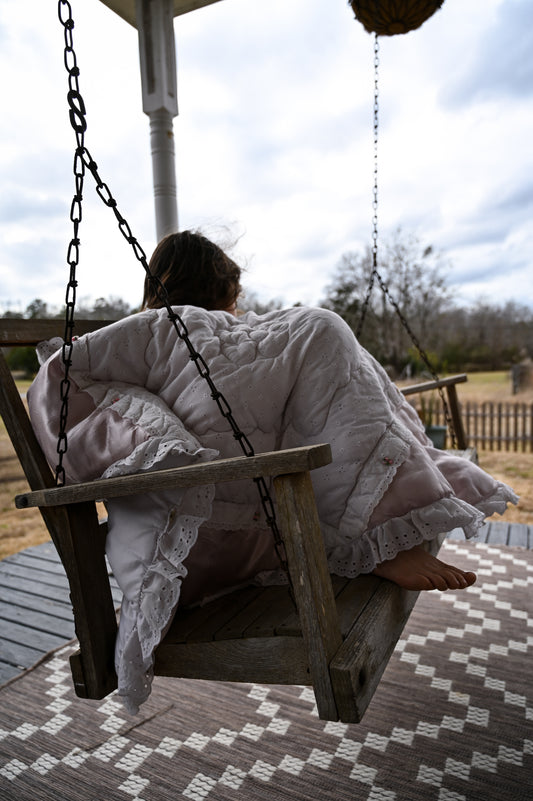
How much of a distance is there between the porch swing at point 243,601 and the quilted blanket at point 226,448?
0.17 ft

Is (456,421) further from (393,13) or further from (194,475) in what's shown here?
(194,475)

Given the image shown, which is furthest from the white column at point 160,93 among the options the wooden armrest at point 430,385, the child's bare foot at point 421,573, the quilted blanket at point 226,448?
the child's bare foot at point 421,573

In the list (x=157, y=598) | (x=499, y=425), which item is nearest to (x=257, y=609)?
(x=157, y=598)

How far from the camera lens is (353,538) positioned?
3.83 feet

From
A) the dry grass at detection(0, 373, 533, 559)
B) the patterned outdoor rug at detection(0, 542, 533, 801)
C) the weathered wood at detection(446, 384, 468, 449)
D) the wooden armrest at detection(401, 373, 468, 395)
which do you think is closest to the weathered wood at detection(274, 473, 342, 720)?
the patterned outdoor rug at detection(0, 542, 533, 801)

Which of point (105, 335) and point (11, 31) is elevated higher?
point (11, 31)

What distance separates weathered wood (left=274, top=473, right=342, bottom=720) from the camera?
2.73 feet

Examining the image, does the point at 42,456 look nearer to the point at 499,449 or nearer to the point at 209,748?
the point at 209,748

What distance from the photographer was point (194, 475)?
89cm

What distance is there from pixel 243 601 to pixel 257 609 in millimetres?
73

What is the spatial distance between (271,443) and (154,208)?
6.69ft

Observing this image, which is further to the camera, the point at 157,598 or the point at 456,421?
the point at 456,421

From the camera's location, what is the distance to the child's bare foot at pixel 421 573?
1088 millimetres

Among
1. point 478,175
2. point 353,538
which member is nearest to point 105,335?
point 353,538
